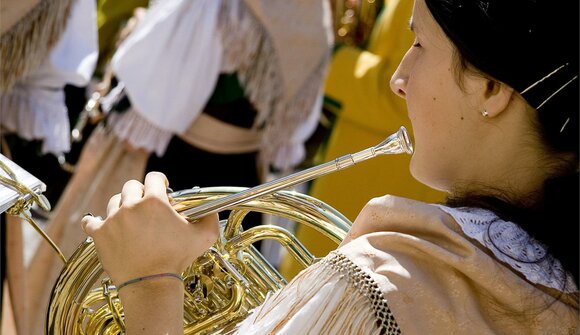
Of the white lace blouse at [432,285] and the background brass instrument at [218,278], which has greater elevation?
the white lace blouse at [432,285]

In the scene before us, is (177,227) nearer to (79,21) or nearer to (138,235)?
(138,235)

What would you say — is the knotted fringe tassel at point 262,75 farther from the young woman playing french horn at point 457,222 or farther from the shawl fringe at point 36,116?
the young woman playing french horn at point 457,222

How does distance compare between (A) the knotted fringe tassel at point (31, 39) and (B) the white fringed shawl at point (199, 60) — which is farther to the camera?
(B) the white fringed shawl at point (199, 60)

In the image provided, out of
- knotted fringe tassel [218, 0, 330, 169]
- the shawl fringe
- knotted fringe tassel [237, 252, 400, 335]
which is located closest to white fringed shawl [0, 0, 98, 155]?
the shawl fringe

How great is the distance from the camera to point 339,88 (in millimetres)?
3371

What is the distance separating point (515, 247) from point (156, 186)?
1.39ft

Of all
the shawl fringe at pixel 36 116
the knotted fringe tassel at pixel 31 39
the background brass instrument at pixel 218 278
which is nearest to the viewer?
the background brass instrument at pixel 218 278

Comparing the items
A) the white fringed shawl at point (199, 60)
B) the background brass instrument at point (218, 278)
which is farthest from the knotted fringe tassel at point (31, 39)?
the background brass instrument at point (218, 278)

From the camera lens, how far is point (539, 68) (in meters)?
1.16

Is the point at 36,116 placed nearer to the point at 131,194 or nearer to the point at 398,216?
the point at 131,194

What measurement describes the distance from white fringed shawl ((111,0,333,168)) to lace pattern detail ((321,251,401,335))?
1951 millimetres

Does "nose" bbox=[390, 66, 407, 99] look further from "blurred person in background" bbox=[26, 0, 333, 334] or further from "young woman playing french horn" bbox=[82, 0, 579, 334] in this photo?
"blurred person in background" bbox=[26, 0, 333, 334]

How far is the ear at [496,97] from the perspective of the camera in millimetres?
1202

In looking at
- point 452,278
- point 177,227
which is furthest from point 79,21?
point 452,278
